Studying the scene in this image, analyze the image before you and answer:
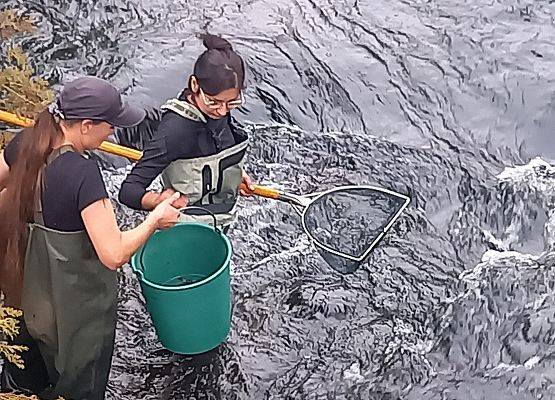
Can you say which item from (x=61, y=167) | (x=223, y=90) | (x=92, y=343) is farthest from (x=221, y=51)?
(x=92, y=343)

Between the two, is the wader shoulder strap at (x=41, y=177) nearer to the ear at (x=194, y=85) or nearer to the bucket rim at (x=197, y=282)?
the bucket rim at (x=197, y=282)

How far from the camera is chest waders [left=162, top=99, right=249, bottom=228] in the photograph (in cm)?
335

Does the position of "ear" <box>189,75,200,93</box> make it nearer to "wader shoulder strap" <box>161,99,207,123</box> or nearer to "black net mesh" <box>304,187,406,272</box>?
"wader shoulder strap" <box>161,99,207,123</box>

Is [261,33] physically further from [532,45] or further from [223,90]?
[223,90]

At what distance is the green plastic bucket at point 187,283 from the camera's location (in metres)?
3.36

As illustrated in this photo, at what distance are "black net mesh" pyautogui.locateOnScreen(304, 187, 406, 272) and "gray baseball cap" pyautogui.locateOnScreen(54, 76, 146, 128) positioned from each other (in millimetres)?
1519

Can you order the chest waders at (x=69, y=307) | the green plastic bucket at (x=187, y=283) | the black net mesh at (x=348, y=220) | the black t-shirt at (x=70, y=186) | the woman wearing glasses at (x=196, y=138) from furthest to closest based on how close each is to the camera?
the black net mesh at (x=348, y=220) → the green plastic bucket at (x=187, y=283) → the woman wearing glasses at (x=196, y=138) → the chest waders at (x=69, y=307) → the black t-shirt at (x=70, y=186)

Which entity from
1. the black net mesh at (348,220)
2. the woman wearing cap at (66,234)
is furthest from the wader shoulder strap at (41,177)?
the black net mesh at (348,220)

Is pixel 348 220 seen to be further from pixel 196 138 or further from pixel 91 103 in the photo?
pixel 91 103

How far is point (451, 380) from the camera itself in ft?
12.5

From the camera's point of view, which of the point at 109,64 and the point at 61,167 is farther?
the point at 109,64

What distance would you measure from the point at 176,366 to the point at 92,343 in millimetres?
744

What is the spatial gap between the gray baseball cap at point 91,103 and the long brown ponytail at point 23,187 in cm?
7

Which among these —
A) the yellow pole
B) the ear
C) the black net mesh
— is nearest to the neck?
the yellow pole
